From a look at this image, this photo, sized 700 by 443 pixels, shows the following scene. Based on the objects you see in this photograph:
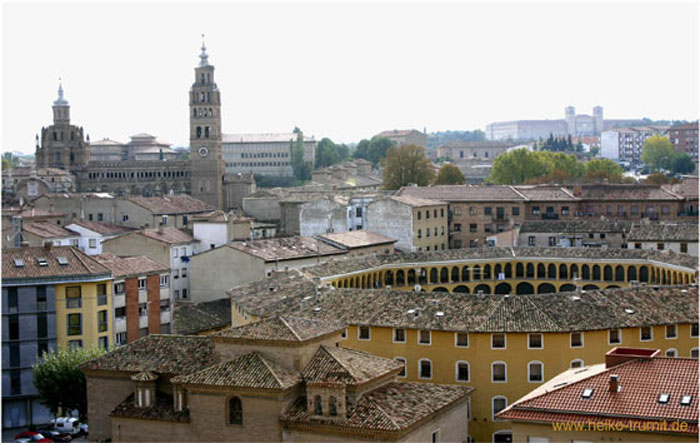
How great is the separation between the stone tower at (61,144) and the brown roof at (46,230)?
180 ft

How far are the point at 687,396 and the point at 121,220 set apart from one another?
70144 millimetres

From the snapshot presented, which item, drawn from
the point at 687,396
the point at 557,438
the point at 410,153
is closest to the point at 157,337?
the point at 557,438

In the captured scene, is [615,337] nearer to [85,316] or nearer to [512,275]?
[85,316]

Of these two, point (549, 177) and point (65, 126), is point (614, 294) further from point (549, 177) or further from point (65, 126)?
point (65, 126)

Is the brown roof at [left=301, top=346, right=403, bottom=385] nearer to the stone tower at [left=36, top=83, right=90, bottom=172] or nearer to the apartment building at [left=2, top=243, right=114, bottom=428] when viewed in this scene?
the apartment building at [left=2, top=243, right=114, bottom=428]

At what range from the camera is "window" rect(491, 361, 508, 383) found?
44.5 m

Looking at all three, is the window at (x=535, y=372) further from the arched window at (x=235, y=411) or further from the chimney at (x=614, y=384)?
the chimney at (x=614, y=384)

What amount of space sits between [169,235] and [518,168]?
199 feet

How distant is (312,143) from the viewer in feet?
588

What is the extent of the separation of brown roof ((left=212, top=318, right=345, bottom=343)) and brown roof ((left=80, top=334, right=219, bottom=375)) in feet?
4.96

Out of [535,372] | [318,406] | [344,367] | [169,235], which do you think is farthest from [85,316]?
[169,235]

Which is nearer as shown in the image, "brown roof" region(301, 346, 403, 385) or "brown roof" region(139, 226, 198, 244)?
"brown roof" region(301, 346, 403, 385)

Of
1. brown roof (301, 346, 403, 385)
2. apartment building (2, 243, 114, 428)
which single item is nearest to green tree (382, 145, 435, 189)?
apartment building (2, 243, 114, 428)

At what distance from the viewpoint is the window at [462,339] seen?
45.1 meters
